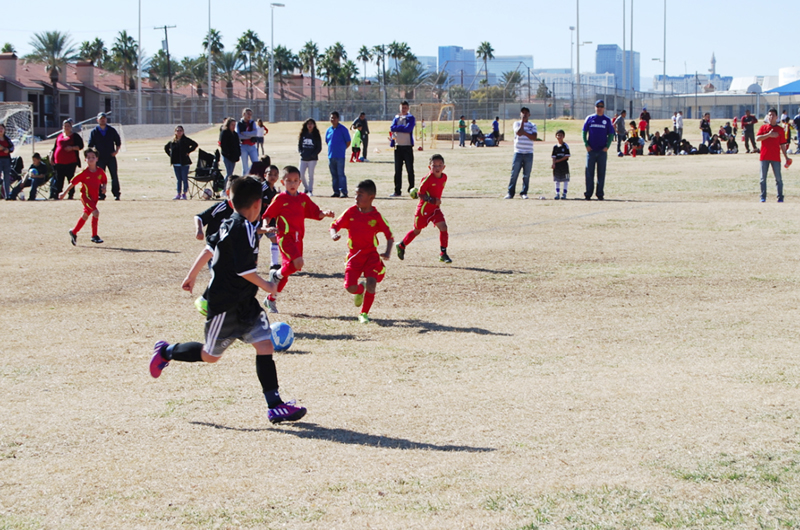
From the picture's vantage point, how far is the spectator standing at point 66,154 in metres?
20.1

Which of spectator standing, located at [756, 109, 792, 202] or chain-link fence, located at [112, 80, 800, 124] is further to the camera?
chain-link fence, located at [112, 80, 800, 124]

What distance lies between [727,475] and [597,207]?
1412cm

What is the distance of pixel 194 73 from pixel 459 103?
39805 mm

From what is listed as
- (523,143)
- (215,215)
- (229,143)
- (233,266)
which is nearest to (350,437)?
(233,266)

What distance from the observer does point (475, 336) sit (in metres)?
7.73

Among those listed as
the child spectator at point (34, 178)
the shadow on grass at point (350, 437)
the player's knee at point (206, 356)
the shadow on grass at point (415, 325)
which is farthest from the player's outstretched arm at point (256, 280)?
the child spectator at point (34, 178)

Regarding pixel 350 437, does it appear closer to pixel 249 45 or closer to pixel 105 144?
pixel 105 144

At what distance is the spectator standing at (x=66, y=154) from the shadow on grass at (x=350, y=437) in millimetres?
16319

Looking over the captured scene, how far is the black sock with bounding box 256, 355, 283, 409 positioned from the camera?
534cm

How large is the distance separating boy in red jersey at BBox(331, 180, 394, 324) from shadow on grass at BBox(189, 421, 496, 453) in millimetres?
2978

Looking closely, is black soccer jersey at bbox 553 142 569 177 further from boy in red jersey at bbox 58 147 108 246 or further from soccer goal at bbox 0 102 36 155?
soccer goal at bbox 0 102 36 155

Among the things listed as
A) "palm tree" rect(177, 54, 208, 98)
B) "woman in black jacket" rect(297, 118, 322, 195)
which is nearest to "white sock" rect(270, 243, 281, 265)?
"woman in black jacket" rect(297, 118, 322, 195)

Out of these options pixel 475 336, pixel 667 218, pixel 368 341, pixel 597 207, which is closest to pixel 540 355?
pixel 475 336

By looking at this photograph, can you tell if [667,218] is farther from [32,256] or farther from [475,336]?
[32,256]
